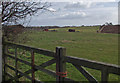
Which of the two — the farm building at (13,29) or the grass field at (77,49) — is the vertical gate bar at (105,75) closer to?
the grass field at (77,49)

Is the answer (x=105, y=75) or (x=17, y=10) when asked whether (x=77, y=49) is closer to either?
(x=17, y=10)

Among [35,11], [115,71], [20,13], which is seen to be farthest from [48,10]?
[115,71]

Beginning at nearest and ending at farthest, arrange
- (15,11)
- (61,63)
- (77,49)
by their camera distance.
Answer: (61,63) → (15,11) → (77,49)

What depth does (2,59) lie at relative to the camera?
479 centimetres

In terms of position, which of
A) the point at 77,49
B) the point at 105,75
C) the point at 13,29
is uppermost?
the point at 13,29

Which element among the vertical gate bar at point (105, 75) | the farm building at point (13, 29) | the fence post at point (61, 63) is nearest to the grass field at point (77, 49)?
the farm building at point (13, 29)

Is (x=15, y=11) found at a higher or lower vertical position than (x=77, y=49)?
higher

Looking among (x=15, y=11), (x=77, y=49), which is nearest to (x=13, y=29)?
(x=15, y=11)

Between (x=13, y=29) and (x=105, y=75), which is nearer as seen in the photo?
(x=105, y=75)

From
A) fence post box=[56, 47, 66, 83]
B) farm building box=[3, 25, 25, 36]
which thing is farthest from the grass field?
fence post box=[56, 47, 66, 83]

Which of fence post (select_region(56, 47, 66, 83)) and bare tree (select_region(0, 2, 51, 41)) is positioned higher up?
bare tree (select_region(0, 2, 51, 41))

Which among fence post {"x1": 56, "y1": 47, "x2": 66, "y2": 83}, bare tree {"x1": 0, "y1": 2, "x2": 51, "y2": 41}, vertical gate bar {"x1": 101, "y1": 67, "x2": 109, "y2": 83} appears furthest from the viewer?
bare tree {"x1": 0, "y1": 2, "x2": 51, "y2": 41}

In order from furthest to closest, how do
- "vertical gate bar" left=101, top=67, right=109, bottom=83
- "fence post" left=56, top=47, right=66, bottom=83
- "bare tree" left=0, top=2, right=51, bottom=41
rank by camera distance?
"bare tree" left=0, top=2, right=51, bottom=41 → "fence post" left=56, top=47, right=66, bottom=83 → "vertical gate bar" left=101, top=67, right=109, bottom=83

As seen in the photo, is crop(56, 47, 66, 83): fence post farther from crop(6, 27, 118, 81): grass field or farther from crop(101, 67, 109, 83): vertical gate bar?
crop(6, 27, 118, 81): grass field
